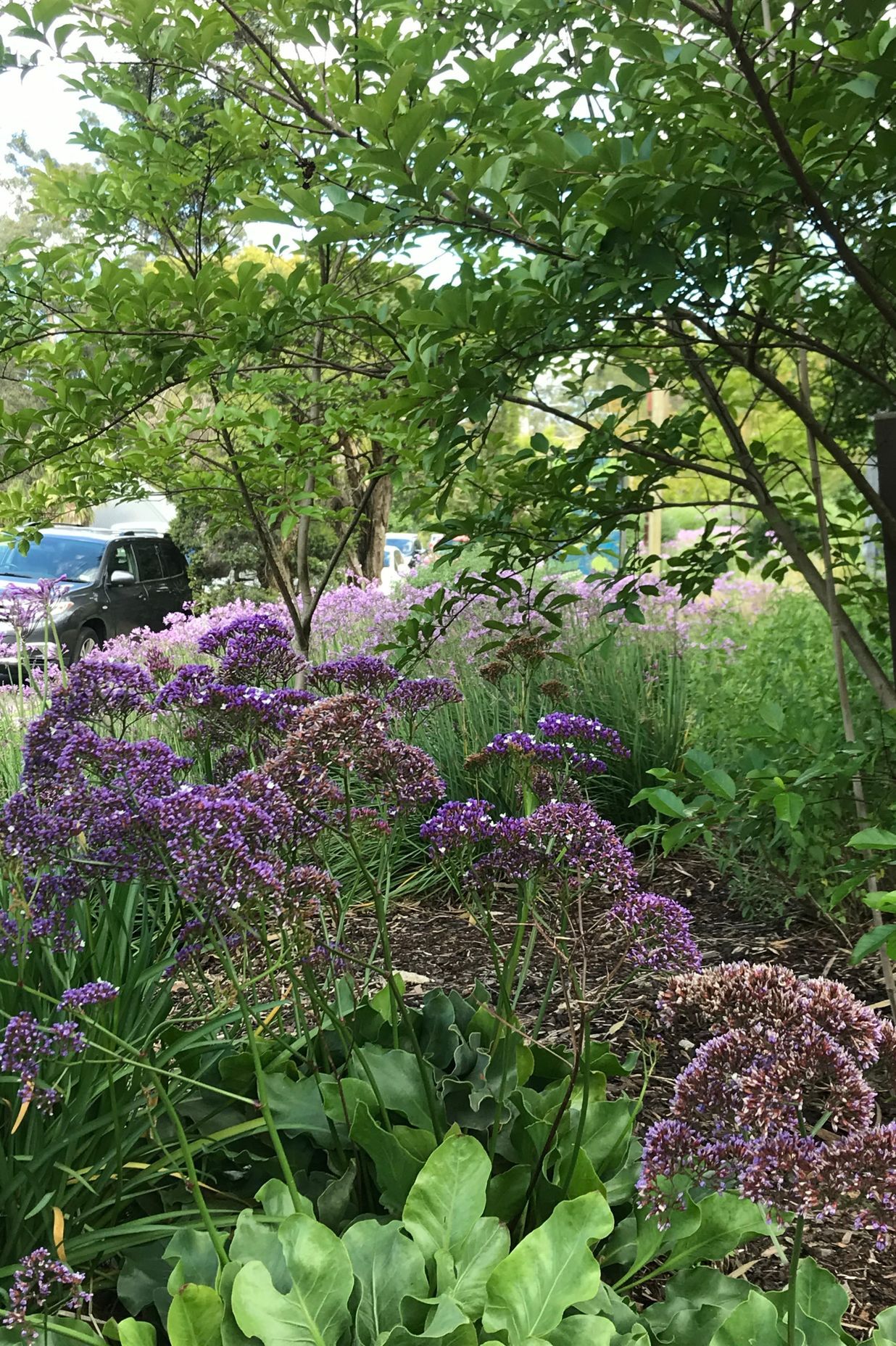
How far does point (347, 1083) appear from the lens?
67.9 inches

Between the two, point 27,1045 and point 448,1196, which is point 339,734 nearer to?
point 27,1045

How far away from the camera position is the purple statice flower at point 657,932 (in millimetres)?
1611

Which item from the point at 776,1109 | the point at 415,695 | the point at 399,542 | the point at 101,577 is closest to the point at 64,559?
the point at 101,577

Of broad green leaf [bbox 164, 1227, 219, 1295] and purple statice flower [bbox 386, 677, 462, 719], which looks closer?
broad green leaf [bbox 164, 1227, 219, 1295]

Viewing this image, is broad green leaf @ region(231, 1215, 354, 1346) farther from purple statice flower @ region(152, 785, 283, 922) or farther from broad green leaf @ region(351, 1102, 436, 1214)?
purple statice flower @ region(152, 785, 283, 922)

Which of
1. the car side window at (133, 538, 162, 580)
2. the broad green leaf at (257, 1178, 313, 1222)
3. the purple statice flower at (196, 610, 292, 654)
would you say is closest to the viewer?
the broad green leaf at (257, 1178, 313, 1222)

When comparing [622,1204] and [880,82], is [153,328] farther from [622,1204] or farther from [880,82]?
[622,1204]

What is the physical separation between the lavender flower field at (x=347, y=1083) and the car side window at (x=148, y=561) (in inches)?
530

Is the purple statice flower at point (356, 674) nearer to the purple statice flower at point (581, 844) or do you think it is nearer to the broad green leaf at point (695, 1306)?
the purple statice flower at point (581, 844)

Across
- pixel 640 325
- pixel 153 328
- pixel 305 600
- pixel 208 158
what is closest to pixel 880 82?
pixel 640 325

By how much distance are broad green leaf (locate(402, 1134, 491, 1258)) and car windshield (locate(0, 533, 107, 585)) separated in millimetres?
12302

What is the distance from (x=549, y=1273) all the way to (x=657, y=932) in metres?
0.55

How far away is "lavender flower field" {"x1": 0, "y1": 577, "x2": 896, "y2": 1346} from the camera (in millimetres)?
1231

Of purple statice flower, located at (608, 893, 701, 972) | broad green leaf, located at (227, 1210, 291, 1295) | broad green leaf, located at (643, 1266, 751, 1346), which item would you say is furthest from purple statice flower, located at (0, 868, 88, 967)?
broad green leaf, located at (643, 1266, 751, 1346)
